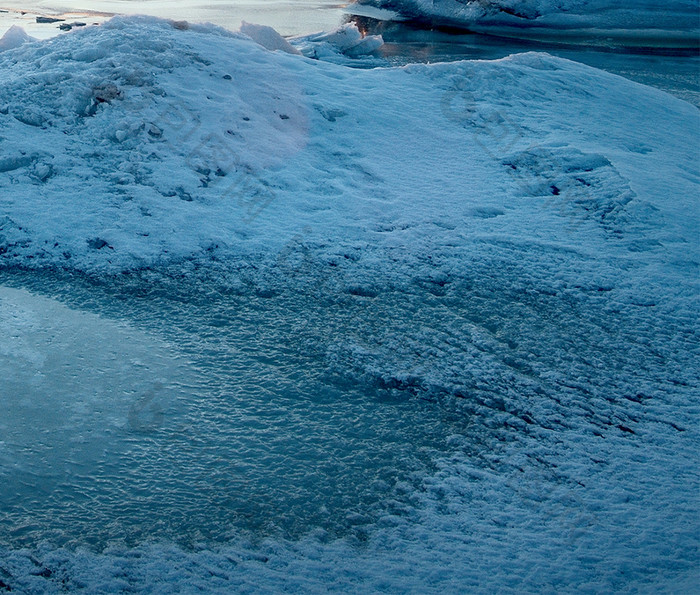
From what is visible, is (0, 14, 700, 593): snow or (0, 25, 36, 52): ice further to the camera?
(0, 25, 36, 52): ice

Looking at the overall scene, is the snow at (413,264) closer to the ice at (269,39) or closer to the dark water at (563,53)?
the ice at (269,39)

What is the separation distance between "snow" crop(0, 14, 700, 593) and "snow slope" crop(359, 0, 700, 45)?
1078 centimetres

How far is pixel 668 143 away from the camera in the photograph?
18.7 ft

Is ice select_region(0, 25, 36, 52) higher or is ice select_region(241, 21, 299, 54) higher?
ice select_region(241, 21, 299, 54)

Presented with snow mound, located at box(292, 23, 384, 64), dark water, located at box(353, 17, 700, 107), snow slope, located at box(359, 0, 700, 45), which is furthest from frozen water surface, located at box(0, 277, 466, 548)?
snow slope, located at box(359, 0, 700, 45)

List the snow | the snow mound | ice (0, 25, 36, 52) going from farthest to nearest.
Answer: the snow mound, ice (0, 25, 36, 52), the snow

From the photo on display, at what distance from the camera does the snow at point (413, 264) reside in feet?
7.19

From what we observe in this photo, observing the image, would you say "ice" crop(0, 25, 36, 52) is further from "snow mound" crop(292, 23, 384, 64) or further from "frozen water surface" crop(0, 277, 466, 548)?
"snow mound" crop(292, 23, 384, 64)

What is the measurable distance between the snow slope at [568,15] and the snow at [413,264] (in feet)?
35.4

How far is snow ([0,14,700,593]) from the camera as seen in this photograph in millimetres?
2191

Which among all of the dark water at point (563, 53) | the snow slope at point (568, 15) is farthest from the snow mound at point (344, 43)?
the snow slope at point (568, 15)

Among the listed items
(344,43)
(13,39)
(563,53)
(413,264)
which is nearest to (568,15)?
(563,53)

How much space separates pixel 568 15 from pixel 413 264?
614 inches

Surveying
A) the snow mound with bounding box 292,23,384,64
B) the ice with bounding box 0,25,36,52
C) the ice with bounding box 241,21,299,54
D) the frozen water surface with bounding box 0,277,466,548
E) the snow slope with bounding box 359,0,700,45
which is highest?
the snow slope with bounding box 359,0,700,45
